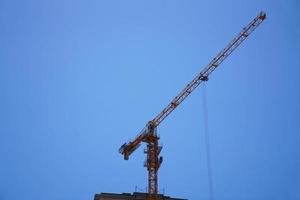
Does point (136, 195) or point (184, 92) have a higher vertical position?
point (184, 92)

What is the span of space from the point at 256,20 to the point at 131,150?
1056 inches

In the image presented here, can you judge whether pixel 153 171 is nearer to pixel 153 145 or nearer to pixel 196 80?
pixel 153 145

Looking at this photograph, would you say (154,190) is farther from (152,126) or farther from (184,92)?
(184,92)

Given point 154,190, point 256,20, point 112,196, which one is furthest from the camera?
point 112,196

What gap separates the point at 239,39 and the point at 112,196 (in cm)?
3157

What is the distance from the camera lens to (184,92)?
4231cm

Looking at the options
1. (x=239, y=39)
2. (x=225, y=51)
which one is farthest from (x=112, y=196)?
(x=239, y=39)

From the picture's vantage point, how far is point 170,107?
1678 inches

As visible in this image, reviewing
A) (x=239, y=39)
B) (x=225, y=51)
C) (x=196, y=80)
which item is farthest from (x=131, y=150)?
(x=239, y=39)

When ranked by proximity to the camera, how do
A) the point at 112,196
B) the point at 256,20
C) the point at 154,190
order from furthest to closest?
1. the point at 112,196
2. the point at 256,20
3. the point at 154,190

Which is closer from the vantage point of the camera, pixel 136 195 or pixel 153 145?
pixel 153 145

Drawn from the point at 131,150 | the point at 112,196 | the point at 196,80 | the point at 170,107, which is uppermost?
the point at 196,80

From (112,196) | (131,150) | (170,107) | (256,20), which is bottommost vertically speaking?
(112,196)

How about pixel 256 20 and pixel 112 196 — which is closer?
pixel 256 20
